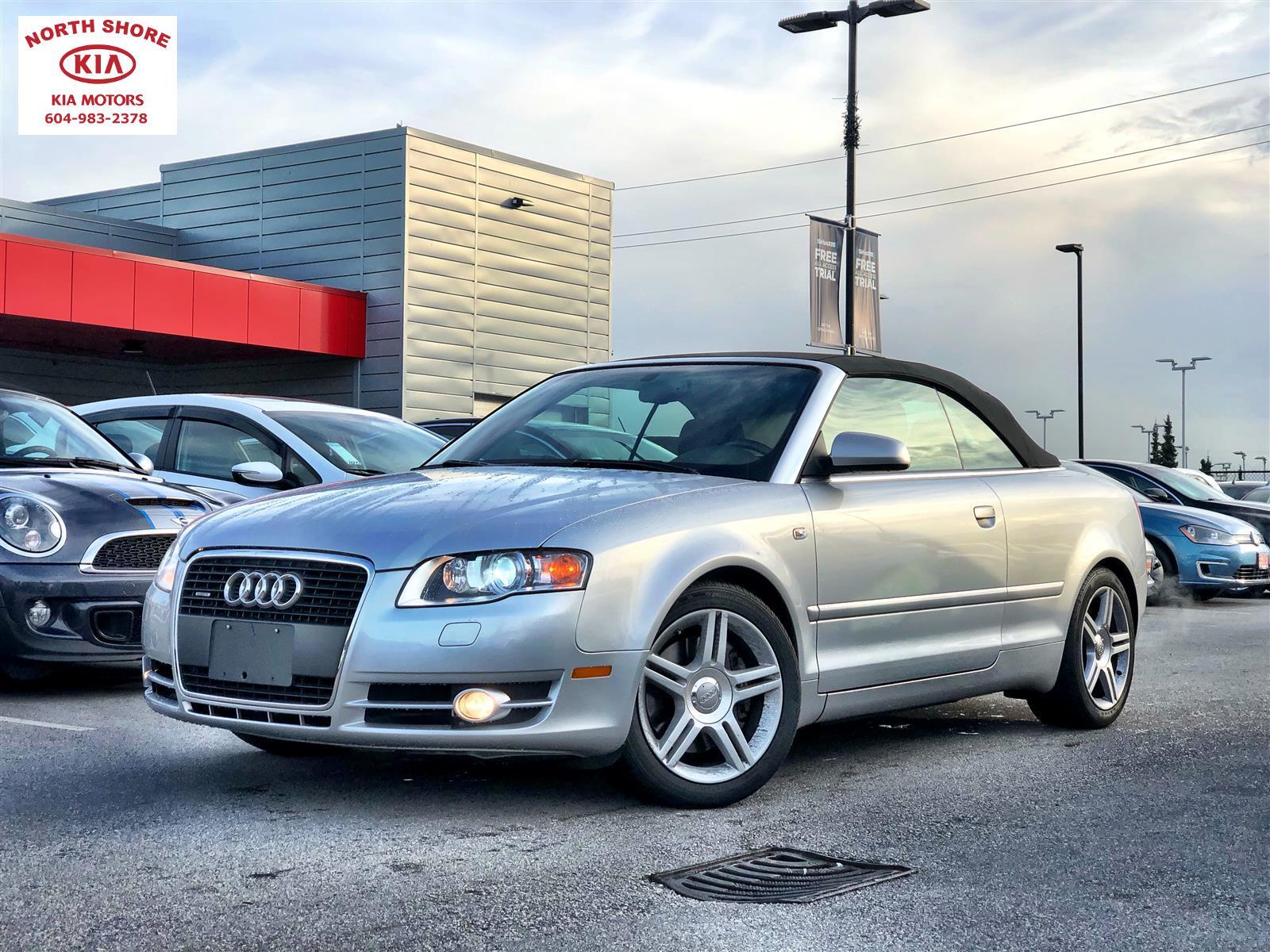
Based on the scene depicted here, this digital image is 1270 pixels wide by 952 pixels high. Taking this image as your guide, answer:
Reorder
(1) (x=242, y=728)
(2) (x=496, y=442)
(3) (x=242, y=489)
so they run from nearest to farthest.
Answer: (1) (x=242, y=728), (2) (x=496, y=442), (3) (x=242, y=489)

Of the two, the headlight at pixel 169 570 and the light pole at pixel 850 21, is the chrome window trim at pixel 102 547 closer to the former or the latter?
the headlight at pixel 169 570

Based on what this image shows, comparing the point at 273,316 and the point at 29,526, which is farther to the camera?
the point at 273,316

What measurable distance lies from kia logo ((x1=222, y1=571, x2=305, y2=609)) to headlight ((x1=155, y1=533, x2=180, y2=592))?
35cm

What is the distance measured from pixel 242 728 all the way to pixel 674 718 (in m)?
1.31

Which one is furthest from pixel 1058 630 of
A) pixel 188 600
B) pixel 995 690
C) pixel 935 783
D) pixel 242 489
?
pixel 242 489

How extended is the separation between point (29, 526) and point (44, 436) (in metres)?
1.13

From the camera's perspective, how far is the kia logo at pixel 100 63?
1013 inches

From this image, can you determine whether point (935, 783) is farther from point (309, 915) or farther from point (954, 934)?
point (309, 915)

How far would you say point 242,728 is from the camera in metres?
4.54

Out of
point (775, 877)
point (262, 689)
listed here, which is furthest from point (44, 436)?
point (775, 877)

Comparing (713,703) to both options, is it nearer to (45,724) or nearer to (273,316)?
(45,724)

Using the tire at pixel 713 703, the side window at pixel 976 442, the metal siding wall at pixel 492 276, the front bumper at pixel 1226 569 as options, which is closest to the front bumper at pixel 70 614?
the tire at pixel 713 703

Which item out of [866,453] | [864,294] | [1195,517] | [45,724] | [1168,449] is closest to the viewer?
[866,453]

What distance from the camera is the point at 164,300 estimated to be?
25.9 metres
